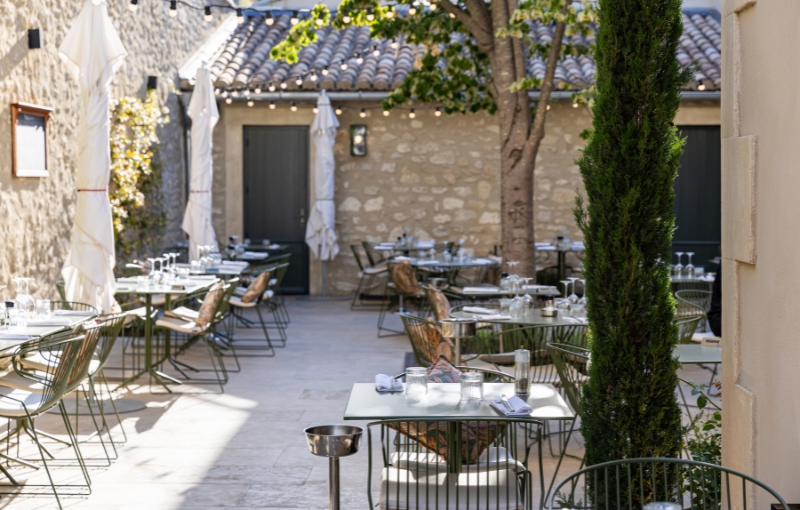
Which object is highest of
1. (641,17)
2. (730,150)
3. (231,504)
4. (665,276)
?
(641,17)

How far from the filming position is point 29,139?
797 cm

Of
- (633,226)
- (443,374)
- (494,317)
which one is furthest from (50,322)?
(633,226)

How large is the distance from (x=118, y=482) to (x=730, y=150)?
3380 millimetres

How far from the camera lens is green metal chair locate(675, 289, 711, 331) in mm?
7482

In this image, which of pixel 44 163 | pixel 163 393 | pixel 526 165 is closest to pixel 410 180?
pixel 526 165

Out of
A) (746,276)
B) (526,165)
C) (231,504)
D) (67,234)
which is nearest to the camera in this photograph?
(746,276)

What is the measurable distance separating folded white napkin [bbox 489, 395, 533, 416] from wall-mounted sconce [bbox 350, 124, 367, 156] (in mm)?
9347

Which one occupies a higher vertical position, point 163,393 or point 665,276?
point 665,276

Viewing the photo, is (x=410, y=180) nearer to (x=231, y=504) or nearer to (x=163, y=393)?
(x=163, y=393)

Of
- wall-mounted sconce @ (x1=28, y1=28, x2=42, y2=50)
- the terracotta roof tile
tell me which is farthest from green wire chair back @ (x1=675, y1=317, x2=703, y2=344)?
the terracotta roof tile

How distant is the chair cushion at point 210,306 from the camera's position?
7.34m

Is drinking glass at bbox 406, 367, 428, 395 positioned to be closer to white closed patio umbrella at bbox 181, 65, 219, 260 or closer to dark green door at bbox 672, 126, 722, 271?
white closed patio umbrella at bbox 181, 65, 219, 260

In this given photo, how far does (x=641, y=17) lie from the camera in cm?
347

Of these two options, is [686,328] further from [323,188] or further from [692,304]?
[323,188]
